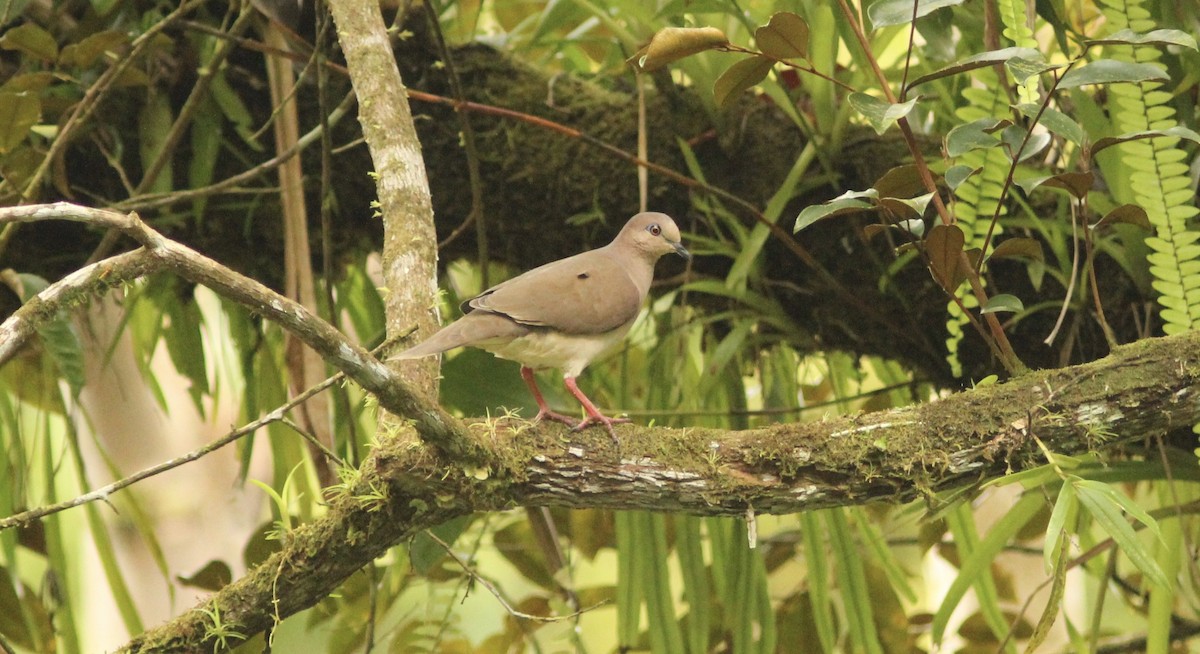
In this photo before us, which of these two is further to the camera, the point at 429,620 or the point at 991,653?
the point at 991,653

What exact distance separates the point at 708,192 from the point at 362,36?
1023 mm

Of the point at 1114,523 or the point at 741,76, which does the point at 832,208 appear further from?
the point at 1114,523

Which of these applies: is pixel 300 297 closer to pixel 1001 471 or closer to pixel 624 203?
pixel 624 203

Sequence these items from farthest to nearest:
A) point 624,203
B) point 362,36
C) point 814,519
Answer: point 624,203 → point 814,519 → point 362,36

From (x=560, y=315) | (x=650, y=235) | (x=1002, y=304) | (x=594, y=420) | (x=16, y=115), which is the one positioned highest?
(x=16, y=115)

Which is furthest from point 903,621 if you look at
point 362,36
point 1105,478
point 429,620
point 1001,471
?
point 362,36

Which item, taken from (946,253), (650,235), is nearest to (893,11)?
(946,253)

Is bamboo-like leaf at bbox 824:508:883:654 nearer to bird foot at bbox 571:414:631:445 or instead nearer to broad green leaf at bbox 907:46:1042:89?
bird foot at bbox 571:414:631:445

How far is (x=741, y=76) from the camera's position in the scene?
195 cm

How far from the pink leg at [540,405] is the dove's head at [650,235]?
1.48 ft

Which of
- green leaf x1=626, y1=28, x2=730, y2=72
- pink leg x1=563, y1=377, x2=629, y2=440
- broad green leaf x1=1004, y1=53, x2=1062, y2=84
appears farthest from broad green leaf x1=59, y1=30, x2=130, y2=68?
broad green leaf x1=1004, y1=53, x2=1062, y2=84

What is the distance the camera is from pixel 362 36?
7.80 feet

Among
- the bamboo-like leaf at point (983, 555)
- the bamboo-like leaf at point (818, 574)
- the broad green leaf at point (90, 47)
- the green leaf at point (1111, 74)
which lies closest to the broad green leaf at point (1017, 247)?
the green leaf at point (1111, 74)

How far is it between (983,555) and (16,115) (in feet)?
8.52
